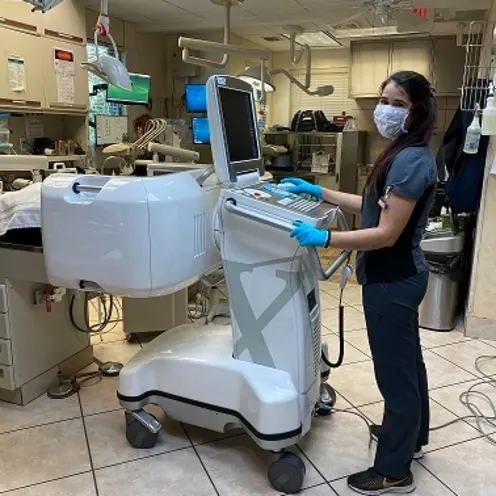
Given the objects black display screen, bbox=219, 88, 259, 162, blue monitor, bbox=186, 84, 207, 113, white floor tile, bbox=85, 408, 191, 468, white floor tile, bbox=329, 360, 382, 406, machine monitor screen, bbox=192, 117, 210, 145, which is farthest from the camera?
blue monitor, bbox=186, 84, 207, 113

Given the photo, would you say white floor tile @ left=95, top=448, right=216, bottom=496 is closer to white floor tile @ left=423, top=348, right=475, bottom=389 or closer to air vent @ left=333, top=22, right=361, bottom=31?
white floor tile @ left=423, top=348, right=475, bottom=389

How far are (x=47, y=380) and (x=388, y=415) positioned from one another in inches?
69.6

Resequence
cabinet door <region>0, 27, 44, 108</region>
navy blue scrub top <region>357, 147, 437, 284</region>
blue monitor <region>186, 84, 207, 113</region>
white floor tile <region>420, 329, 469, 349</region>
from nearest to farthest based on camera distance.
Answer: navy blue scrub top <region>357, 147, 437, 284</region>, white floor tile <region>420, 329, 469, 349</region>, cabinet door <region>0, 27, 44, 108</region>, blue monitor <region>186, 84, 207, 113</region>

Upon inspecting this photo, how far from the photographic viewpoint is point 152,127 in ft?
11.0

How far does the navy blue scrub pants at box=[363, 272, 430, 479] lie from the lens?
174 centimetres

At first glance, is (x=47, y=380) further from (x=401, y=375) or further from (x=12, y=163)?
(x=401, y=375)

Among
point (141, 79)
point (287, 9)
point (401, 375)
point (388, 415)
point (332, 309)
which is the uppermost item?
point (287, 9)

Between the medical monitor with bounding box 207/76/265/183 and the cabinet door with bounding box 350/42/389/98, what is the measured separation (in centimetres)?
490

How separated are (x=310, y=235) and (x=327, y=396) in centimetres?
115

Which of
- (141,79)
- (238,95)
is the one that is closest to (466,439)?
(238,95)

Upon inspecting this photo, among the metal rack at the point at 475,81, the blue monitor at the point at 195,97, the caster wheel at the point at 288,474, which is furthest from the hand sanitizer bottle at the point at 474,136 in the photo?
Result: the blue monitor at the point at 195,97

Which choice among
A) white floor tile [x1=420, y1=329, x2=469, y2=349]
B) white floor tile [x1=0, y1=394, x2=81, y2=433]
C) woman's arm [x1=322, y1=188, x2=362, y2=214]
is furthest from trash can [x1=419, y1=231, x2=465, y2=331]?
white floor tile [x1=0, y1=394, x2=81, y2=433]

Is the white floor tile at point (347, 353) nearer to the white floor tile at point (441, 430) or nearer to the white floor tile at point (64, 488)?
the white floor tile at point (441, 430)

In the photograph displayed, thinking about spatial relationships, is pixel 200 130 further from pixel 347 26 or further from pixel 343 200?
pixel 343 200
